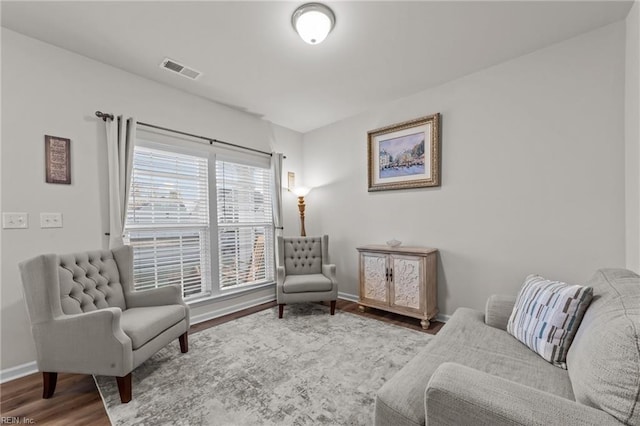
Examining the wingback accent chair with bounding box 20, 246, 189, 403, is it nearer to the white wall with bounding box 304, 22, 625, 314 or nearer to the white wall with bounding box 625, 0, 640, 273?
the white wall with bounding box 304, 22, 625, 314

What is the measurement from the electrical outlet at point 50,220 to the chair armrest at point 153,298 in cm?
86

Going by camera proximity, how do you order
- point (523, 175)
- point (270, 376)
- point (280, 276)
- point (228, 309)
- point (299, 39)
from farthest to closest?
1. point (228, 309)
2. point (280, 276)
3. point (523, 175)
4. point (299, 39)
5. point (270, 376)

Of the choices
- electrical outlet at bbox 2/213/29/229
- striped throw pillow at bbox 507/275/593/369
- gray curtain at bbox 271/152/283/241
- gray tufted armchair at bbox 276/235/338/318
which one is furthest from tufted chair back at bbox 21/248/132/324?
striped throw pillow at bbox 507/275/593/369

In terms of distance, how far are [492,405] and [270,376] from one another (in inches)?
63.7

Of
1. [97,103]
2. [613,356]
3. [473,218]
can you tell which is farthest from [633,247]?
[97,103]

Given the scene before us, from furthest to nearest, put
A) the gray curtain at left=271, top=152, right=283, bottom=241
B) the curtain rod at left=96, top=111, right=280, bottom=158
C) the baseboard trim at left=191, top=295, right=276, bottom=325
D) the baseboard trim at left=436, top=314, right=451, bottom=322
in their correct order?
the gray curtain at left=271, top=152, right=283, bottom=241, the baseboard trim at left=191, top=295, right=276, bottom=325, the baseboard trim at left=436, top=314, right=451, bottom=322, the curtain rod at left=96, top=111, right=280, bottom=158

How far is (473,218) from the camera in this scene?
2824 millimetres

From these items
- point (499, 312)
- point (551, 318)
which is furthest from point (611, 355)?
point (499, 312)

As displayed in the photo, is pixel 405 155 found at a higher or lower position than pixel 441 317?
higher

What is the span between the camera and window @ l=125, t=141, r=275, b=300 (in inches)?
111

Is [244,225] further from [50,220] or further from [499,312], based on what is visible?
[499,312]

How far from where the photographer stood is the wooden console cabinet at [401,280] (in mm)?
2857

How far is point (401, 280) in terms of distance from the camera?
3.02 meters

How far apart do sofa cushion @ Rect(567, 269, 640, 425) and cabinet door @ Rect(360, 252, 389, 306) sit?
6.54 ft
